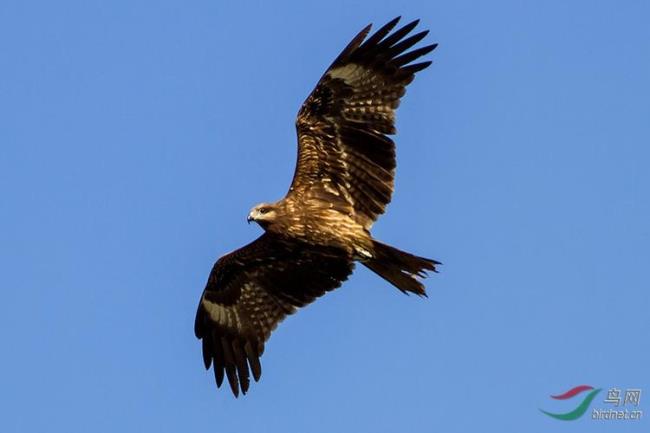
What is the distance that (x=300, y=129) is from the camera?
18.0 m

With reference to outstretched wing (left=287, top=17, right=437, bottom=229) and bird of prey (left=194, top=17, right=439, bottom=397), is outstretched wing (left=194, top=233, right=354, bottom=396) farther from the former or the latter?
outstretched wing (left=287, top=17, right=437, bottom=229)

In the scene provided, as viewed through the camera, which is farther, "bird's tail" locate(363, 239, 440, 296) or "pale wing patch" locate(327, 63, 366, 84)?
"pale wing patch" locate(327, 63, 366, 84)

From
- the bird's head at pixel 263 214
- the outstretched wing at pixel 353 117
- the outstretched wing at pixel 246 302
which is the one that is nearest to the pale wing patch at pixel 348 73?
the outstretched wing at pixel 353 117

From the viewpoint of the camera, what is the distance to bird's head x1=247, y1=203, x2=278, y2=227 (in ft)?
58.1

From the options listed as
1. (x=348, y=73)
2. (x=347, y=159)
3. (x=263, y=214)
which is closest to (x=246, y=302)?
(x=263, y=214)

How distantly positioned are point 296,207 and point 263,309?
6.65 feet

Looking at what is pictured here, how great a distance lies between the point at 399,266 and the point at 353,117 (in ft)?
6.66

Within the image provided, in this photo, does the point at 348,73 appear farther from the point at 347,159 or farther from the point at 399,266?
the point at 399,266

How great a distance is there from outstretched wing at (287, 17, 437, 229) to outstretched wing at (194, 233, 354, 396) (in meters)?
1.24

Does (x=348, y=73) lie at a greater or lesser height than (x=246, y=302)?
greater

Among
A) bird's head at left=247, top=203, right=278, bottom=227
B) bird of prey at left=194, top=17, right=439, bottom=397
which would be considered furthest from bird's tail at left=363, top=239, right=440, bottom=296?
bird's head at left=247, top=203, right=278, bottom=227

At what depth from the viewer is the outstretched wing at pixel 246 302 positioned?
61.7ft

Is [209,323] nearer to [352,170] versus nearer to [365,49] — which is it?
[352,170]

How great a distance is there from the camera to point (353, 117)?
59.0ft
